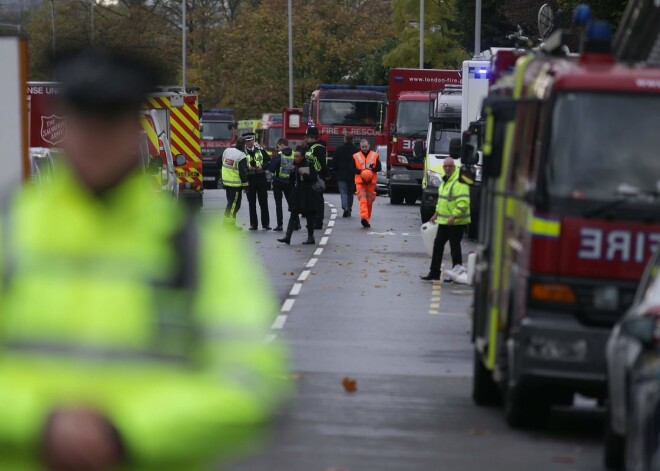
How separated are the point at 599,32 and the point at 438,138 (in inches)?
1010

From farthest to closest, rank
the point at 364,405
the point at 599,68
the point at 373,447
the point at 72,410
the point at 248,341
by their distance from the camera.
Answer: the point at 364,405 < the point at 599,68 < the point at 373,447 < the point at 248,341 < the point at 72,410

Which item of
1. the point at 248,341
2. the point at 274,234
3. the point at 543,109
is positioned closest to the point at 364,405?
the point at 543,109

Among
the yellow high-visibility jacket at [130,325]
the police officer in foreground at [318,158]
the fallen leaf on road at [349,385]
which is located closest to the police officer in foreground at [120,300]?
the yellow high-visibility jacket at [130,325]

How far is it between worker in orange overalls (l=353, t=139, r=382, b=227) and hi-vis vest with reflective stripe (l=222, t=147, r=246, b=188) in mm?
3071

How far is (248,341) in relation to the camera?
11.2 ft

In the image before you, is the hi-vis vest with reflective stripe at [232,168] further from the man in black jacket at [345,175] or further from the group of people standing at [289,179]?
the man in black jacket at [345,175]

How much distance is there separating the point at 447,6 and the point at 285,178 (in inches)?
1540

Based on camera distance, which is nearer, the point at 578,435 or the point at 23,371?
the point at 23,371

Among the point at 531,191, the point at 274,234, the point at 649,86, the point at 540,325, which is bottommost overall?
the point at 274,234

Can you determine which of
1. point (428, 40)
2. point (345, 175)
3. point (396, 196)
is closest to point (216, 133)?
point (428, 40)

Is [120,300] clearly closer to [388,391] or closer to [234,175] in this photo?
[388,391]

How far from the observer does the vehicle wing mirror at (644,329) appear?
7824 mm

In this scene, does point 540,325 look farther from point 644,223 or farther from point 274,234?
point 274,234

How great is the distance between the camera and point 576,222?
10.7m
